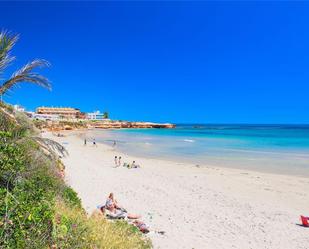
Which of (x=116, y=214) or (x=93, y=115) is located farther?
(x=93, y=115)

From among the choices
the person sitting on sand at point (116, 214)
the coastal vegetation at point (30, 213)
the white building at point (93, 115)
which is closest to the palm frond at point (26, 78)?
the coastal vegetation at point (30, 213)

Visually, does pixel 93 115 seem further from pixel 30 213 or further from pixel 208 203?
pixel 30 213

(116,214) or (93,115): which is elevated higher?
(93,115)

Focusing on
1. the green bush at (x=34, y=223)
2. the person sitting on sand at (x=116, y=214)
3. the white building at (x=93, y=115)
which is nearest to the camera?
the green bush at (x=34, y=223)

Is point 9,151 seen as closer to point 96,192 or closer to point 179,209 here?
point 179,209

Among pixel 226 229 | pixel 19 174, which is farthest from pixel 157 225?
pixel 19 174

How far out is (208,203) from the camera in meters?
11.7

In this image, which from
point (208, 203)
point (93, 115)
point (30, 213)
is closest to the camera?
point (30, 213)

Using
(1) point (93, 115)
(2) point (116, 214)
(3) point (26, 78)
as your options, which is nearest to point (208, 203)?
(2) point (116, 214)

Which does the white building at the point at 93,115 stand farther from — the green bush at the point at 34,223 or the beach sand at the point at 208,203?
the green bush at the point at 34,223

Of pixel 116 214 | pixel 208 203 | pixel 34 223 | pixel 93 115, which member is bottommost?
pixel 116 214

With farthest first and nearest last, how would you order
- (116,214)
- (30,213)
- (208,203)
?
1. (208,203)
2. (116,214)
3. (30,213)

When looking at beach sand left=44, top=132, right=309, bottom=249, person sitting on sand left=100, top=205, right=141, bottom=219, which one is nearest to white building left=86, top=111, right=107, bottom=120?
beach sand left=44, top=132, right=309, bottom=249

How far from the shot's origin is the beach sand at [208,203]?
8.05 m
